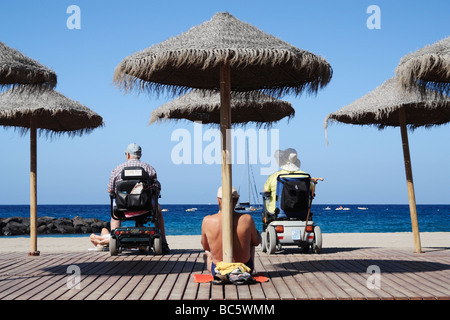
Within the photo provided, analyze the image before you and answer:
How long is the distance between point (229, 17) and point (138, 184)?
256 cm

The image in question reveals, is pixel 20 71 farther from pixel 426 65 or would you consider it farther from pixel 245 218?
pixel 426 65

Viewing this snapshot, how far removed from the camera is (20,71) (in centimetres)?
520

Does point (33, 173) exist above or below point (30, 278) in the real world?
above

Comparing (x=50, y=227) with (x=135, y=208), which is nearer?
(x=135, y=208)

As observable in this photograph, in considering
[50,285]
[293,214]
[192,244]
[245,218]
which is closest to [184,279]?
[245,218]

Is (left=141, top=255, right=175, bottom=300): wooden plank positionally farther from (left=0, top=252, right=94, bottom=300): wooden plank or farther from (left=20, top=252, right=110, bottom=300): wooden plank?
(left=0, top=252, right=94, bottom=300): wooden plank

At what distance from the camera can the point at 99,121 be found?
820 cm

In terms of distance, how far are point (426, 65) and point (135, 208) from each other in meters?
3.97

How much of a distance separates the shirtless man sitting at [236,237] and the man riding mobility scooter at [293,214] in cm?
241

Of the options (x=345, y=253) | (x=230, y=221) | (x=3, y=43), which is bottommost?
Result: (x=345, y=253)

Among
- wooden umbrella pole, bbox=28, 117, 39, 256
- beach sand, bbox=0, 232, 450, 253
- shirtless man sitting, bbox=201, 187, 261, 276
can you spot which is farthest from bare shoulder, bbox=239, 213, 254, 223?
beach sand, bbox=0, 232, 450, 253

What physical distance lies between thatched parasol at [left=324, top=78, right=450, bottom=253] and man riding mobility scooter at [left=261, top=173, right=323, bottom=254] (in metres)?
1.30
